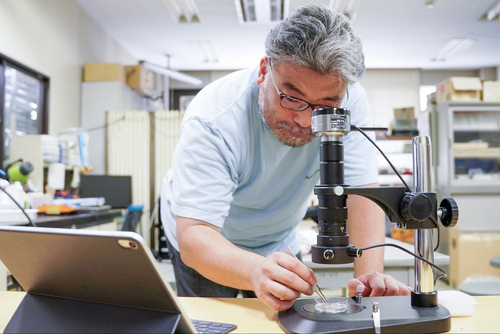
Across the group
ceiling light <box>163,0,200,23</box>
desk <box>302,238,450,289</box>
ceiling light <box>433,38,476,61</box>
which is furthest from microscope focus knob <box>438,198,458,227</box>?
ceiling light <box>433,38,476,61</box>

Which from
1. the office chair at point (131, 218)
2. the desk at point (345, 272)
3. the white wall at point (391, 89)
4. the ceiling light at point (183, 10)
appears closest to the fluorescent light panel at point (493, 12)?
the white wall at point (391, 89)

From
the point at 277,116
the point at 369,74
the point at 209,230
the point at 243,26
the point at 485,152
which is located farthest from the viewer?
the point at 369,74

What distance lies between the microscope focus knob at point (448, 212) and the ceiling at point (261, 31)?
14.3ft

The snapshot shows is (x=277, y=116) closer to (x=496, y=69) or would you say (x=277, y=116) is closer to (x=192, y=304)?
(x=192, y=304)

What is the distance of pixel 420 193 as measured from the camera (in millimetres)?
746

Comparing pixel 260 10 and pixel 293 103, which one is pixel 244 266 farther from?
pixel 260 10

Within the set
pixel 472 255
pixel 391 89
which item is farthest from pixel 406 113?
pixel 472 255

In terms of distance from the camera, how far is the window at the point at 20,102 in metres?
3.52

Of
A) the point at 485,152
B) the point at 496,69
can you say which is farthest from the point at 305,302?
the point at 496,69

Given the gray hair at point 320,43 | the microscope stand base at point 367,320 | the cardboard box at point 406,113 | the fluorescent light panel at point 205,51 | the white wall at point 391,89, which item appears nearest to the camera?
the microscope stand base at point 367,320

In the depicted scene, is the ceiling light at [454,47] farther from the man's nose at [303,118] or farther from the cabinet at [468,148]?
the man's nose at [303,118]

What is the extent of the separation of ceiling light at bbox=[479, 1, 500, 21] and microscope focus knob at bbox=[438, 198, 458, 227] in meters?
5.14

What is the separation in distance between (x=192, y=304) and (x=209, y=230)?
158 millimetres

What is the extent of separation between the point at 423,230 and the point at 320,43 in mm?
429
